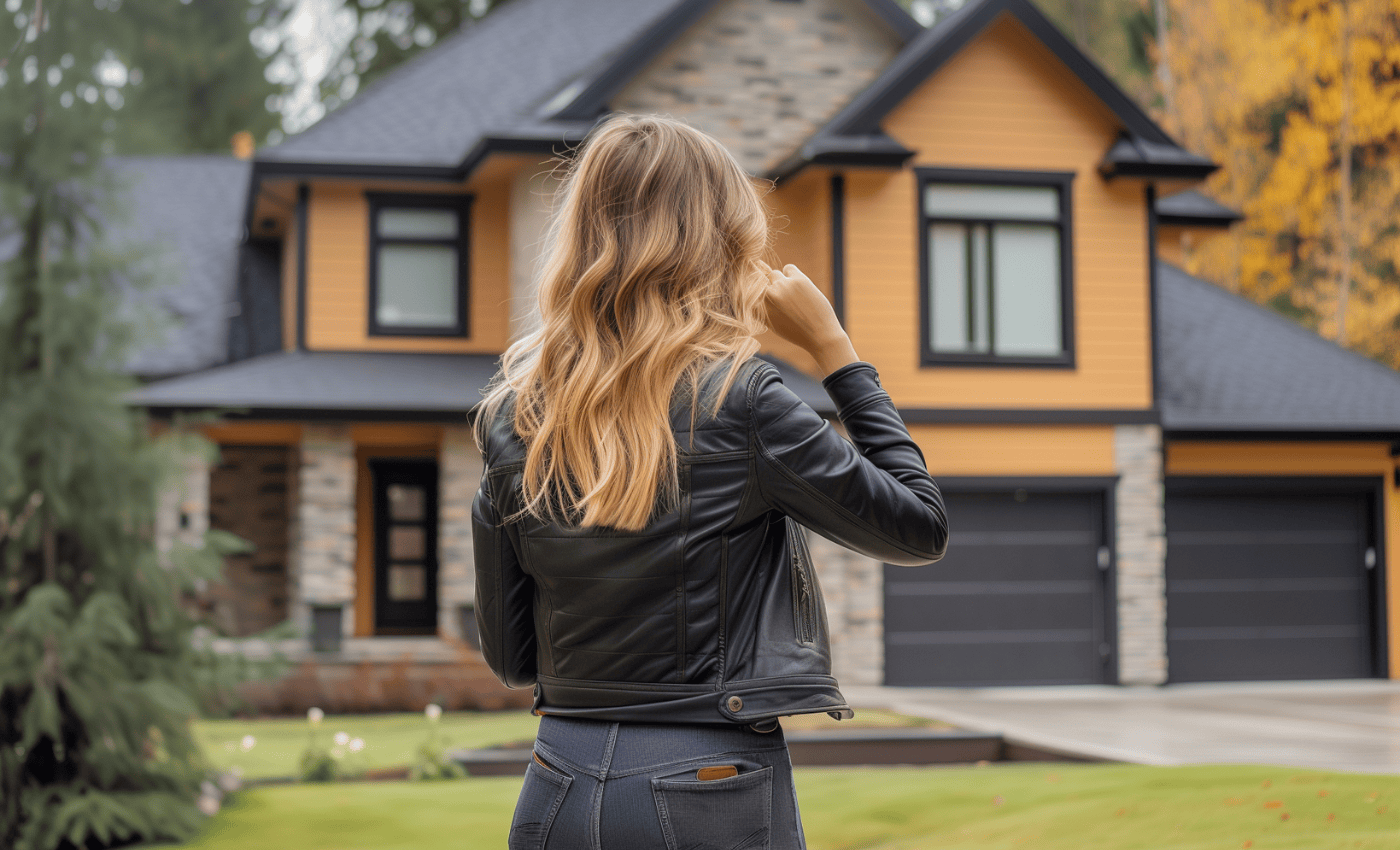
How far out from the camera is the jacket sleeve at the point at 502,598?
1948 mm

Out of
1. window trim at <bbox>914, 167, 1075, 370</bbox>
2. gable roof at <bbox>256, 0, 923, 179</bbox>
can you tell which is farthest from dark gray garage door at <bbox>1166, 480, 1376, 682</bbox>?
A: gable roof at <bbox>256, 0, 923, 179</bbox>

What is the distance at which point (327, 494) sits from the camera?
13344 mm

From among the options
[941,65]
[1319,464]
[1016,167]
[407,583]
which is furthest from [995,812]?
[407,583]

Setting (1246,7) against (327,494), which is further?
(1246,7)

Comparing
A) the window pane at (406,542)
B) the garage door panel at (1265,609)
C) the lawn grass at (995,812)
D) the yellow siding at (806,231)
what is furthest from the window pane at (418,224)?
the garage door panel at (1265,609)

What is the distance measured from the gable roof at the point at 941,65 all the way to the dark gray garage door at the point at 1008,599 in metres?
3.76

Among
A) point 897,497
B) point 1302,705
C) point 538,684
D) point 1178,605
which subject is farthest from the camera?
point 1178,605

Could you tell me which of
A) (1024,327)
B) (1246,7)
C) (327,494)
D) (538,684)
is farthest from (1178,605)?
(538,684)

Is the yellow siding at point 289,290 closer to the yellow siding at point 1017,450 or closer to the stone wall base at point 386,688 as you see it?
the stone wall base at point 386,688

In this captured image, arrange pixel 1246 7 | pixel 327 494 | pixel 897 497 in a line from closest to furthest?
1. pixel 897 497
2. pixel 327 494
3. pixel 1246 7

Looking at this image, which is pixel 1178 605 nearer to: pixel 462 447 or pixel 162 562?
pixel 462 447

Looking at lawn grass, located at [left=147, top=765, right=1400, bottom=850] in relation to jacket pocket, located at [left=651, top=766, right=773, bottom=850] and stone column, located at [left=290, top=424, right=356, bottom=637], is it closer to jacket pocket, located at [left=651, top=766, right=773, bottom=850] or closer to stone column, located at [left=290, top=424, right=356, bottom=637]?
jacket pocket, located at [left=651, top=766, right=773, bottom=850]

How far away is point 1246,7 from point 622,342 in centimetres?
2207

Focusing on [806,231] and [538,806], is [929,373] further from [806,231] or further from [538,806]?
[538,806]
